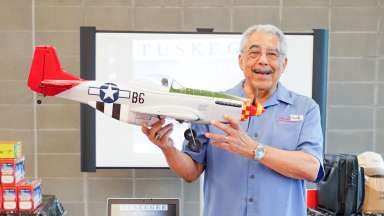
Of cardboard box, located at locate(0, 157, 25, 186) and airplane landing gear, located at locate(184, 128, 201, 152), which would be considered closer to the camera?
airplane landing gear, located at locate(184, 128, 201, 152)

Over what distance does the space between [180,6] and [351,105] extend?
122 cm

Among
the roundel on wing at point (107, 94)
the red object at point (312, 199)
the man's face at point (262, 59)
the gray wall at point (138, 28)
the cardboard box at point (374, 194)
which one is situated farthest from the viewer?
the gray wall at point (138, 28)

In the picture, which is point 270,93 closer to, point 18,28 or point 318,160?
point 318,160

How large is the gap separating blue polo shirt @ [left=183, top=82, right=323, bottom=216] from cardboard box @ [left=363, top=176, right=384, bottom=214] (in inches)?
36.0

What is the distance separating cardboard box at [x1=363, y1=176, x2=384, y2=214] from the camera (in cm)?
214

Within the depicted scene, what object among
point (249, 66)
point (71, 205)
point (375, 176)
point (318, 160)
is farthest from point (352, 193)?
point (71, 205)

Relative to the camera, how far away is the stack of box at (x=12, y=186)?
2.01 metres

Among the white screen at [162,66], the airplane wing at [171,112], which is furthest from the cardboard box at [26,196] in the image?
the airplane wing at [171,112]

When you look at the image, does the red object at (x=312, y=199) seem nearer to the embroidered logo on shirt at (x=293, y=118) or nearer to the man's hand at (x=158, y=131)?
the embroidered logo on shirt at (x=293, y=118)

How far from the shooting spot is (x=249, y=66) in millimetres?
1325

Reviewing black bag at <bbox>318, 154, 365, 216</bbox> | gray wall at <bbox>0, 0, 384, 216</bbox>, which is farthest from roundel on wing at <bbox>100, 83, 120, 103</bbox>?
gray wall at <bbox>0, 0, 384, 216</bbox>

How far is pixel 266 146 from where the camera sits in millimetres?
1245

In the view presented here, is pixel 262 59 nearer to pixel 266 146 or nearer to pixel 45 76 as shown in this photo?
pixel 266 146

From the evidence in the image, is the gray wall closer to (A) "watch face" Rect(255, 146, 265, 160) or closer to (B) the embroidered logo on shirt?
(B) the embroidered logo on shirt
